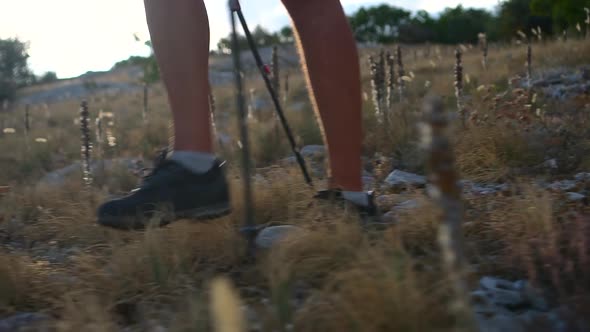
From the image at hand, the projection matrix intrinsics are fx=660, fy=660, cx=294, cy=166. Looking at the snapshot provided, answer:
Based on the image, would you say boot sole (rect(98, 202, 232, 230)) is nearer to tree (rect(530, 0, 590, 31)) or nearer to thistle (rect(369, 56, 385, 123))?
thistle (rect(369, 56, 385, 123))

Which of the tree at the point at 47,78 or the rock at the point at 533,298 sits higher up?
the tree at the point at 47,78

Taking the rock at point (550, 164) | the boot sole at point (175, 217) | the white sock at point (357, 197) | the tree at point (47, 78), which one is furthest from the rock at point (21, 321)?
the tree at point (47, 78)

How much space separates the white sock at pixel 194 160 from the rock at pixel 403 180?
1.18 metres

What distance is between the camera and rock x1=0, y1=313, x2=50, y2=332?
1.56 m

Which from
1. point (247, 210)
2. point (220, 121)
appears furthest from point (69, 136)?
point (247, 210)

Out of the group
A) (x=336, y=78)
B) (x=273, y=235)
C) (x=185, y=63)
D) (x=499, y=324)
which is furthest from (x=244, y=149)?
(x=499, y=324)

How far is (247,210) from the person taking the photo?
188 centimetres

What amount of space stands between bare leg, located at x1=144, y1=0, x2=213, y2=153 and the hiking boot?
0.10 meters

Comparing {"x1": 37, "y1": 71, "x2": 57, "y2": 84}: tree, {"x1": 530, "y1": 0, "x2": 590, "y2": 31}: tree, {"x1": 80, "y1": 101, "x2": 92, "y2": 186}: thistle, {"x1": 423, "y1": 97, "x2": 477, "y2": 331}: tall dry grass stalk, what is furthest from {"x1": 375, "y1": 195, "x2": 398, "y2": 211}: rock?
{"x1": 37, "y1": 71, "x2": 57, "y2": 84}: tree

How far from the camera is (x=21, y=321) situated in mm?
1598

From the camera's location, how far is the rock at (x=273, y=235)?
1.90 metres

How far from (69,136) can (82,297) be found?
7.90 m

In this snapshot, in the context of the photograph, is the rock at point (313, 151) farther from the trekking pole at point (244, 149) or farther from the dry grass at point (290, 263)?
the trekking pole at point (244, 149)

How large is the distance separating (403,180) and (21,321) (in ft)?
6.54
